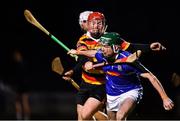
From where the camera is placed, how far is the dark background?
16.6m

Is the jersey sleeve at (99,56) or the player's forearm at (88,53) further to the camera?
the player's forearm at (88,53)

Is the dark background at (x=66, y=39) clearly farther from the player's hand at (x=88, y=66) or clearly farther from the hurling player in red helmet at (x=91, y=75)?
the player's hand at (x=88, y=66)

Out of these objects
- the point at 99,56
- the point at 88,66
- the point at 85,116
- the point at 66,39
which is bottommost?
the point at 85,116

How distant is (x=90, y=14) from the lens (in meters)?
10.9

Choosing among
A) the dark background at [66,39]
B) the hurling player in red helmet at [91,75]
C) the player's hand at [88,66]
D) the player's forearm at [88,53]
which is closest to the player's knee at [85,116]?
the hurling player in red helmet at [91,75]

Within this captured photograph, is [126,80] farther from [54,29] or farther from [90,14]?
[54,29]

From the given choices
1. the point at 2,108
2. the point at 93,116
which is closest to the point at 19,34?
the point at 2,108

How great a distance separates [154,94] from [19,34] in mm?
2876

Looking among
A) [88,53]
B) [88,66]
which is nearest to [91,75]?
[88,53]

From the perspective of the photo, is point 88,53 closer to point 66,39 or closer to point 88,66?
point 88,66

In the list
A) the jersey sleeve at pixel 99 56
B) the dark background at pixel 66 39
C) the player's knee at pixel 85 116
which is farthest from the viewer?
the dark background at pixel 66 39

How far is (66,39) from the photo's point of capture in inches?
671

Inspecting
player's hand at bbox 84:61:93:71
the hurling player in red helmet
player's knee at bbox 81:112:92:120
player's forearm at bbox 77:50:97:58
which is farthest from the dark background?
player's hand at bbox 84:61:93:71

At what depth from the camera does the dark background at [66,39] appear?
16.6m
